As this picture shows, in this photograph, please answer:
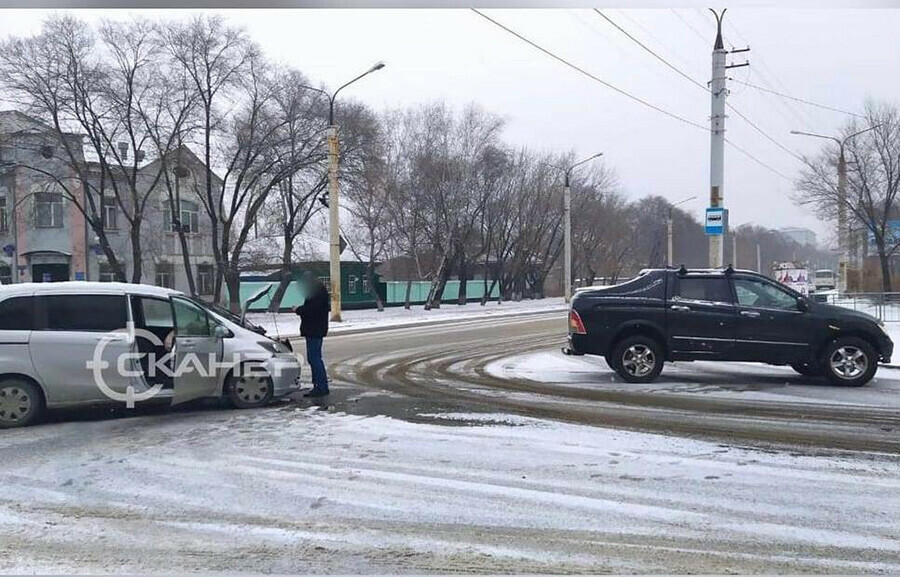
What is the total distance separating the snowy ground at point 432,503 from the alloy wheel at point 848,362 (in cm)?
460

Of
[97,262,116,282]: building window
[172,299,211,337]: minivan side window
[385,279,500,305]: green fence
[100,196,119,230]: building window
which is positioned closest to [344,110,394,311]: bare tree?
[385,279,500,305]: green fence

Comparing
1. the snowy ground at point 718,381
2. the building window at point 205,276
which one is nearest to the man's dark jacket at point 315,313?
the snowy ground at point 718,381

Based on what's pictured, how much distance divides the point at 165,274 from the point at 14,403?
20.4 m

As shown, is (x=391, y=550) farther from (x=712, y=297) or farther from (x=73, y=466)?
(x=712, y=297)

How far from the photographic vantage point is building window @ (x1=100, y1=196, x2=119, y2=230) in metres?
27.1

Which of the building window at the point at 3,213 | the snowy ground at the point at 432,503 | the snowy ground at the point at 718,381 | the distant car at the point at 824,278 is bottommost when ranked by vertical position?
the snowy ground at the point at 432,503

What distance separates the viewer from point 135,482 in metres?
6.20

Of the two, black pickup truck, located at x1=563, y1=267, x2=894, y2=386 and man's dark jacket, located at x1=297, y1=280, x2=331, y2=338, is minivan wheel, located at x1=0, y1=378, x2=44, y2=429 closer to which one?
man's dark jacket, located at x1=297, y1=280, x2=331, y2=338

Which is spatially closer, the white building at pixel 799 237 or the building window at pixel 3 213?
the building window at pixel 3 213

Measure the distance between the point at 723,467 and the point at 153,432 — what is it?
19.3 ft

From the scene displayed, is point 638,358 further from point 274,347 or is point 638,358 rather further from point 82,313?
point 82,313

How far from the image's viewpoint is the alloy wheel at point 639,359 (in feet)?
37.6

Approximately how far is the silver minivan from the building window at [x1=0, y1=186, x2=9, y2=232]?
17.1 metres

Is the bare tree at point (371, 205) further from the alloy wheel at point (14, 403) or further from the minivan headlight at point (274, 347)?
the alloy wheel at point (14, 403)
